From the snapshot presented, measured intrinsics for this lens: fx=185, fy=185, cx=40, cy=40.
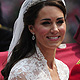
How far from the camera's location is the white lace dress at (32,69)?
1370 mm

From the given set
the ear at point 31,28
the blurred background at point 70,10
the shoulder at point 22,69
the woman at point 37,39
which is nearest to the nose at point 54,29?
the woman at point 37,39

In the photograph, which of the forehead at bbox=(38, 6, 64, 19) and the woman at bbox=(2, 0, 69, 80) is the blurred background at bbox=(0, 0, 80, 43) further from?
the forehead at bbox=(38, 6, 64, 19)

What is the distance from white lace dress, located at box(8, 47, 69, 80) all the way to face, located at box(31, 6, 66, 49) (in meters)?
0.15

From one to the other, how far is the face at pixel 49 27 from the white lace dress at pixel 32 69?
155 millimetres

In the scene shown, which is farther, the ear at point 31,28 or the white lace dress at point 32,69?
the ear at point 31,28

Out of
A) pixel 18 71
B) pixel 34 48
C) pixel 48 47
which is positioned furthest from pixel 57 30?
pixel 18 71

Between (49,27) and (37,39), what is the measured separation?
17cm

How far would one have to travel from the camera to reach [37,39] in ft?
4.97

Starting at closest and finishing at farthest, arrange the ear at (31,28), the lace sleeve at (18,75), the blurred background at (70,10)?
the lace sleeve at (18,75)
the ear at (31,28)
the blurred background at (70,10)

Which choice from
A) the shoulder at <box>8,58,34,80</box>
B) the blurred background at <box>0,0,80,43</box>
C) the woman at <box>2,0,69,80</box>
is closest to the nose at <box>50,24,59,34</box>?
the woman at <box>2,0,69,80</box>

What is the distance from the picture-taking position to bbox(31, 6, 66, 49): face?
1404 mm

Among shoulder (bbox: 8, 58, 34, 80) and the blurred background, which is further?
the blurred background

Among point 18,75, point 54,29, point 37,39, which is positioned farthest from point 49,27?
point 18,75

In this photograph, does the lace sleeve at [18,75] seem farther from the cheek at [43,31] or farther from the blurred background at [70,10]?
the blurred background at [70,10]
